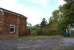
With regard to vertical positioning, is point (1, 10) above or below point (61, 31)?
above

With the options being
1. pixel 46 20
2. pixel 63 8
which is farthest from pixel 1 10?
pixel 46 20

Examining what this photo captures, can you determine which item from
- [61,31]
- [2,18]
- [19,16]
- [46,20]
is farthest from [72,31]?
[46,20]

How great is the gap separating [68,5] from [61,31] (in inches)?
1658

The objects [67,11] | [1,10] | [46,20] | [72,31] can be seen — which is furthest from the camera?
[46,20]

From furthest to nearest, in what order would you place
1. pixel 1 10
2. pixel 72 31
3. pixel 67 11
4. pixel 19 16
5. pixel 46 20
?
pixel 46 20 → pixel 72 31 → pixel 19 16 → pixel 1 10 → pixel 67 11

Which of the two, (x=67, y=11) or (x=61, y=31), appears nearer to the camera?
(x=67, y=11)

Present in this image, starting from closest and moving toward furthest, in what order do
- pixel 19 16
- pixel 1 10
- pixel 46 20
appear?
pixel 1 10
pixel 19 16
pixel 46 20

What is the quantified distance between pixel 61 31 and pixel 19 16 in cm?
Answer: 1219

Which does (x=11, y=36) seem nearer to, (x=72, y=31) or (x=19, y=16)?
(x=19, y=16)

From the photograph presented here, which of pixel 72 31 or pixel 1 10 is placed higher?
pixel 1 10

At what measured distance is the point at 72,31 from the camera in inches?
2368

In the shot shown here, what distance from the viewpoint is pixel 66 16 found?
19375 mm

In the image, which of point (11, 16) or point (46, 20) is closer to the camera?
point (11, 16)

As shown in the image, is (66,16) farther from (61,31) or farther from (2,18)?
(61,31)
